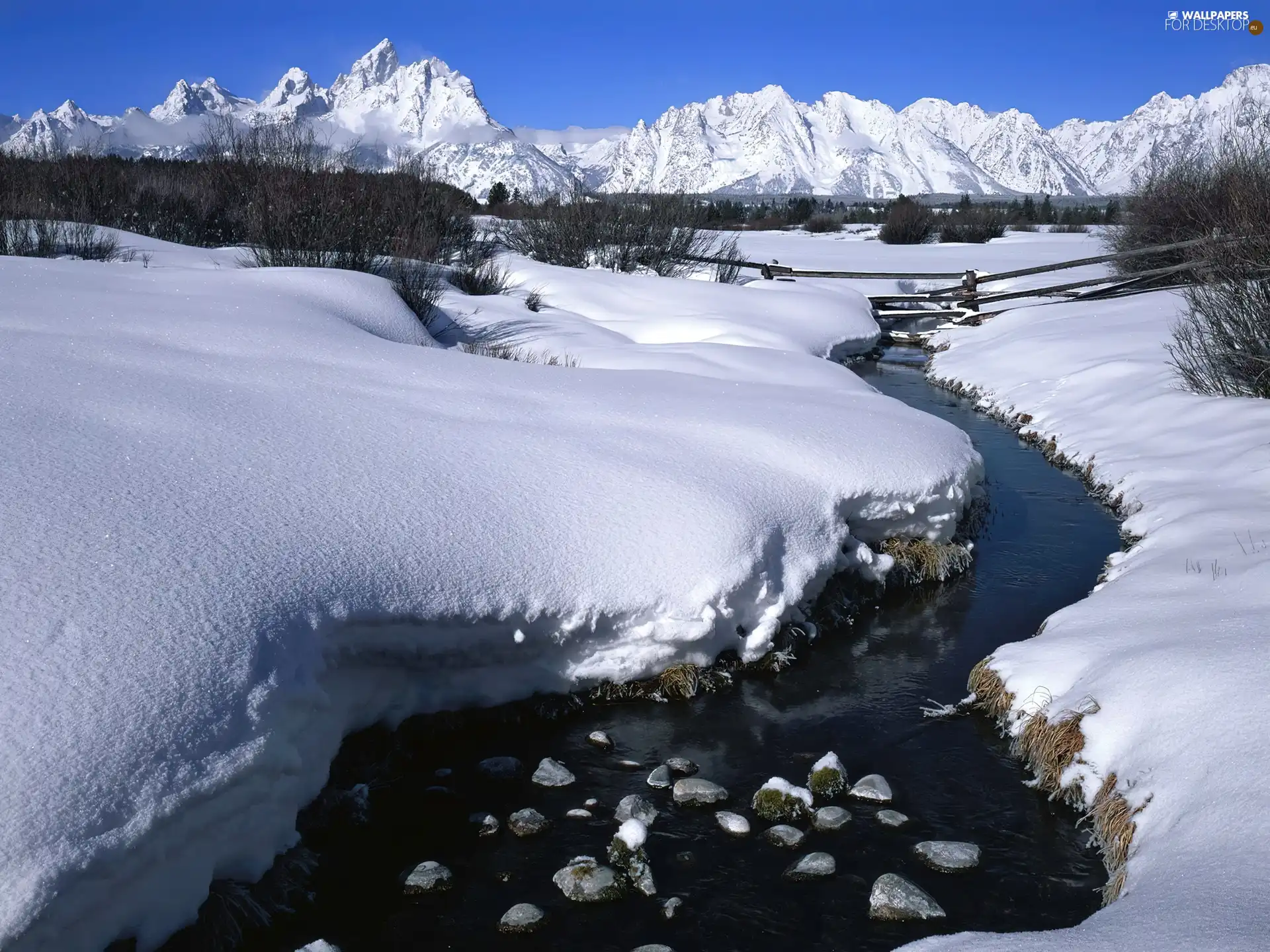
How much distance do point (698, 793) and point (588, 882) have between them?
84cm

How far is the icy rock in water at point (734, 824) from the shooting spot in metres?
4.24

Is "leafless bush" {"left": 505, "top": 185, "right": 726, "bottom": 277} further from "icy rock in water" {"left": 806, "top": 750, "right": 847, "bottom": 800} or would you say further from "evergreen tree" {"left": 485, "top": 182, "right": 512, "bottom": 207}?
"icy rock in water" {"left": 806, "top": 750, "right": 847, "bottom": 800}

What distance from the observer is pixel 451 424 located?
21.5 ft

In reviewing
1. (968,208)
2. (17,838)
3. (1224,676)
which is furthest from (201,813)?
(968,208)

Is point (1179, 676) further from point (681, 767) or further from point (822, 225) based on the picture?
point (822, 225)

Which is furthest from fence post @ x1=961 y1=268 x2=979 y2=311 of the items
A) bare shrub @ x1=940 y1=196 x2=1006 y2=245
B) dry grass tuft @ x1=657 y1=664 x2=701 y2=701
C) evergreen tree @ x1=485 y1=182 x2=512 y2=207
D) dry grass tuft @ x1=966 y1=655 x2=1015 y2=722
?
evergreen tree @ x1=485 y1=182 x2=512 y2=207

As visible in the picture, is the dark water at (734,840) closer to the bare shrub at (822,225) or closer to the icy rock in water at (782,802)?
the icy rock in water at (782,802)

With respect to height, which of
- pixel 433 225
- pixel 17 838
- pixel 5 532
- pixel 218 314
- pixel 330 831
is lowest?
pixel 330 831

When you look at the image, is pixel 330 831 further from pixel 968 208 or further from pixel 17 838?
pixel 968 208

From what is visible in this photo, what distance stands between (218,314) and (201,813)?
607 cm

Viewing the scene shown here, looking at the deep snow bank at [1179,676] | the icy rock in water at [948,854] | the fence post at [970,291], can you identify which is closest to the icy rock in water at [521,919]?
the deep snow bank at [1179,676]

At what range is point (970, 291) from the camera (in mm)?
20750

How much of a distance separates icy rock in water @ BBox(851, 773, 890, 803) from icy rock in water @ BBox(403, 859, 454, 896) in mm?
1952

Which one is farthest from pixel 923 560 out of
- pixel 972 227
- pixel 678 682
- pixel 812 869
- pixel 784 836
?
pixel 972 227
